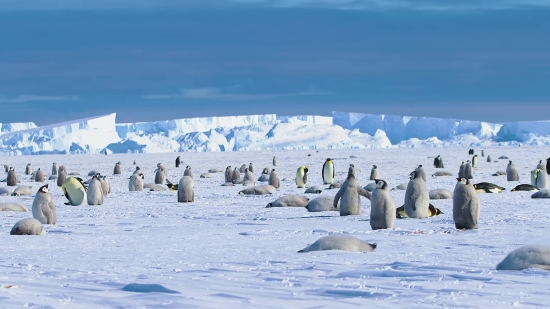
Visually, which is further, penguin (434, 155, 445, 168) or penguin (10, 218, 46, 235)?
penguin (434, 155, 445, 168)

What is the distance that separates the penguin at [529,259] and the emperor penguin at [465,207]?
9.56 ft

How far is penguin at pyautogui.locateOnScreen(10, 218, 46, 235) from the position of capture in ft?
26.7

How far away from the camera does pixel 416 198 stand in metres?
9.46

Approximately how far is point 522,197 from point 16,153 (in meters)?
88.5

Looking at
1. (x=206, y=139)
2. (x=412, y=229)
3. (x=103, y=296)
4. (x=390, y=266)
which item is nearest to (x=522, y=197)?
(x=412, y=229)

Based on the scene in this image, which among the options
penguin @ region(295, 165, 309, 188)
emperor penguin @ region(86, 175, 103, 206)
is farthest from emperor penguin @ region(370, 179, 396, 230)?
penguin @ region(295, 165, 309, 188)

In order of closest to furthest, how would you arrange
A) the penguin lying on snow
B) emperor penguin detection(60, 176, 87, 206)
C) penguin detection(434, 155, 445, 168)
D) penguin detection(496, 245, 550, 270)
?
1. penguin detection(496, 245, 550, 270)
2. the penguin lying on snow
3. emperor penguin detection(60, 176, 87, 206)
4. penguin detection(434, 155, 445, 168)

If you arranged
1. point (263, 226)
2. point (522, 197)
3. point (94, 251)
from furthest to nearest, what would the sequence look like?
point (522, 197) → point (263, 226) → point (94, 251)

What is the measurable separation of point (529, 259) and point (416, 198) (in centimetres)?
432

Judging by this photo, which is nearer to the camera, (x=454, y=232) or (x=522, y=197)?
(x=454, y=232)

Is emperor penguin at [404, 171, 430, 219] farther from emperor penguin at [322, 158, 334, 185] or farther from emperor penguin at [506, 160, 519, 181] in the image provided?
emperor penguin at [506, 160, 519, 181]

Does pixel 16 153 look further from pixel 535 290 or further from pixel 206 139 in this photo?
pixel 535 290

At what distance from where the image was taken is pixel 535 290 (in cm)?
441

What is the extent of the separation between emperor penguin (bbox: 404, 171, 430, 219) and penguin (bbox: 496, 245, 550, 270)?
408 cm
